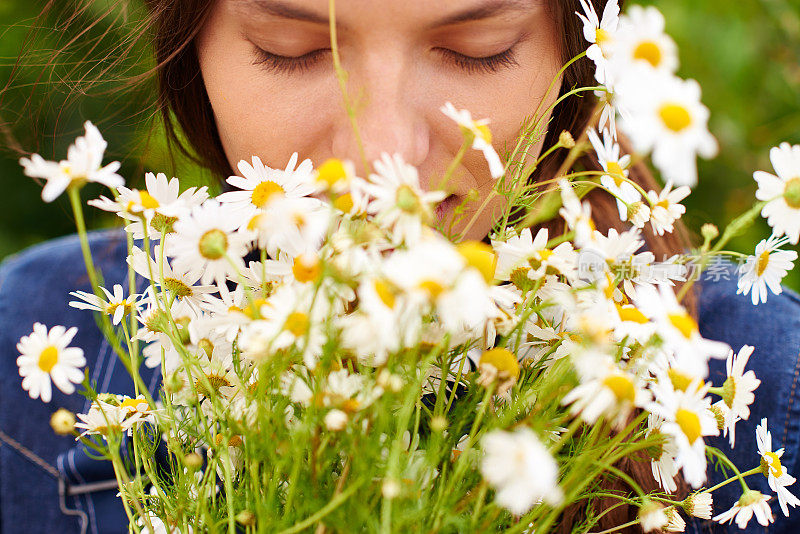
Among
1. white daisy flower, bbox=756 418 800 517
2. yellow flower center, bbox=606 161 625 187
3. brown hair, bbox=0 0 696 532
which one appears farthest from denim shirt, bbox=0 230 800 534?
yellow flower center, bbox=606 161 625 187

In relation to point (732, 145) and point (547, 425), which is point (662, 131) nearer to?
point (547, 425)

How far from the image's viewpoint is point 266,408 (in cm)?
31

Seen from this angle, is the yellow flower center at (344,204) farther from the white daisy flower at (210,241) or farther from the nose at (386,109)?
the nose at (386,109)

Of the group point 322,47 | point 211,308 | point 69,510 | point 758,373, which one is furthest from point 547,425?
point 69,510

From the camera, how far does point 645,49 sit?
0.25m

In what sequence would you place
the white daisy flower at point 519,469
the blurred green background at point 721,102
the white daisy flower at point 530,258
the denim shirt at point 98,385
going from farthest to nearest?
the blurred green background at point 721,102
the denim shirt at point 98,385
the white daisy flower at point 530,258
the white daisy flower at point 519,469

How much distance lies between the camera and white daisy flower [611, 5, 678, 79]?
9.6 inches

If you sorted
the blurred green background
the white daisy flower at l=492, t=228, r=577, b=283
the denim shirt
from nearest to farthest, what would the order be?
1. the white daisy flower at l=492, t=228, r=577, b=283
2. the denim shirt
3. the blurred green background

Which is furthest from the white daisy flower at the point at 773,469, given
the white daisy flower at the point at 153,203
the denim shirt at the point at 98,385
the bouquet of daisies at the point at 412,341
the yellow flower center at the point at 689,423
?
the denim shirt at the point at 98,385

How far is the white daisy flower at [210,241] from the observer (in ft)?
0.97

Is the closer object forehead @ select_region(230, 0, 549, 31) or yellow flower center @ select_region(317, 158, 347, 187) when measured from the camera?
yellow flower center @ select_region(317, 158, 347, 187)

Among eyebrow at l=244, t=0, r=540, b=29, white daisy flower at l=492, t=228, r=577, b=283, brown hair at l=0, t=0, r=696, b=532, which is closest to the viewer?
white daisy flower at l=492, t=228, r=577, b=283

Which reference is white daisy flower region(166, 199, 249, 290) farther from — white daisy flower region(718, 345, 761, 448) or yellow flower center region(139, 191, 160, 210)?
white daisy flower region(718, 345, 761, 448)

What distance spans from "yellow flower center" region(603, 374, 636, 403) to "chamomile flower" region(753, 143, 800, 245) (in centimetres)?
11
